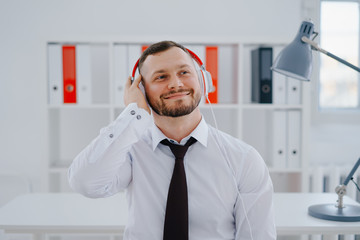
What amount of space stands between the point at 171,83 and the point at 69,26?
163cm

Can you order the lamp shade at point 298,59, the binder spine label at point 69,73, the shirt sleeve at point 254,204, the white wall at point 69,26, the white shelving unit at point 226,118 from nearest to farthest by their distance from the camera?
the shirt sleeve at point 254,204, the lamp shade at point 298,59, the binder spine label at point 69,73, the white shelving unit at point 226,118, the white wall at point 69,26

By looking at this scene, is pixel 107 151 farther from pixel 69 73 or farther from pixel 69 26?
pixel 69 26

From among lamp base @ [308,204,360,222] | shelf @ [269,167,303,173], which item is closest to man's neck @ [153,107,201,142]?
lamp base @ [308,204,360,222]

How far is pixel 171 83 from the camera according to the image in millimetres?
1247

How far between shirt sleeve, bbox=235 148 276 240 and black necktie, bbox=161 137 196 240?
0.62 ft

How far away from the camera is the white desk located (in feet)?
4.86

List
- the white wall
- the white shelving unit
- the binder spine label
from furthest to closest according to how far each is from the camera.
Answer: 1. the white wall
2. the white shelving unit
3. the binder spine label

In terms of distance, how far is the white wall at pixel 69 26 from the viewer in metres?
2.60

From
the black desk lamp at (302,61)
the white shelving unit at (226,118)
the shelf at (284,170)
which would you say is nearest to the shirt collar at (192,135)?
the black desk lamp at (302,61)

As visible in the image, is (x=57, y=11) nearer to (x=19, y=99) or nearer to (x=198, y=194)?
(x=19, y=99)

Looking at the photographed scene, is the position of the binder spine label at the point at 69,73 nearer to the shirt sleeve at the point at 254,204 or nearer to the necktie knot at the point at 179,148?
the necktie knot at the point at 179,148

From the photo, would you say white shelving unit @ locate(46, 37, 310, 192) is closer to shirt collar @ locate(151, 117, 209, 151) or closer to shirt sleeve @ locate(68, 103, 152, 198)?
shirt collar @ locate(151, 117, 209, 151)

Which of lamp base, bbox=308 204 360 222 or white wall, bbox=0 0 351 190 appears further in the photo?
white wall, bbox=0 0 351 190

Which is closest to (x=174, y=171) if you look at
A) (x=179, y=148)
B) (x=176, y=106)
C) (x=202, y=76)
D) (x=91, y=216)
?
(x=179, y=148)
